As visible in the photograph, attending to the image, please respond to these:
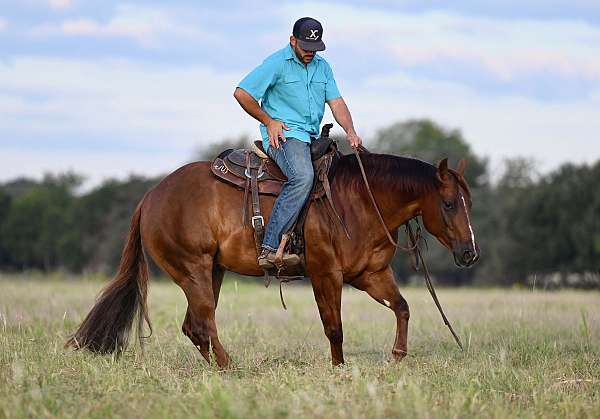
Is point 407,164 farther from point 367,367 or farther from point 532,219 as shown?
point 532,219

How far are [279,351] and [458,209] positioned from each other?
2.49 meters

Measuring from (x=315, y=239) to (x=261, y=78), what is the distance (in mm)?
1553

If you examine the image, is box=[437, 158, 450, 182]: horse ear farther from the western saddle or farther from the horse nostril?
the western saddle

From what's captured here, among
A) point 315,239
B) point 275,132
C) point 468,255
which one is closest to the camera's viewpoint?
point 468,255

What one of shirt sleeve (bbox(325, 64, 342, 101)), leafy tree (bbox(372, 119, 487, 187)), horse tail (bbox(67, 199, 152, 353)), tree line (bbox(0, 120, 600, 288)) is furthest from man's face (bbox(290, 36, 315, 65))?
leafy tree (bbox(372, 119, 487, 187))

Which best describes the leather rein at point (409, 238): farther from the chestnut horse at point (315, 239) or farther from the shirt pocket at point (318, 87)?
the shirt pocket at point (318, 87)

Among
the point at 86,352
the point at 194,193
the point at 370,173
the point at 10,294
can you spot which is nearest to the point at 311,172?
the point at 370,173

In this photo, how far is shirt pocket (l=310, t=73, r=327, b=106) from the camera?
8672 mm

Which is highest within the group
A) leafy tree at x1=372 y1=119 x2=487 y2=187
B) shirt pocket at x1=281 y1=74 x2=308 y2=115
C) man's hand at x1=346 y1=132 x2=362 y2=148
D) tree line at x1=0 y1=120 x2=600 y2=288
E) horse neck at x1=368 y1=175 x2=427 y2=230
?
leafy tree at x1=372 y1=119 x2=487 y2=187

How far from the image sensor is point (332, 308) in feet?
27.2

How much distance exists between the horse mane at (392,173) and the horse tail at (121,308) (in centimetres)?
210

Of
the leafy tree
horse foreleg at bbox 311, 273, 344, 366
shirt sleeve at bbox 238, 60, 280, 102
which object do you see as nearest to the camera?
horse foreleg at bbox 311, 273, 344, 366

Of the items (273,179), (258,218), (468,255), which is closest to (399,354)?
(468,255)

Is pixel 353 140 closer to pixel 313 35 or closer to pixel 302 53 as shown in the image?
pixel 302 53
